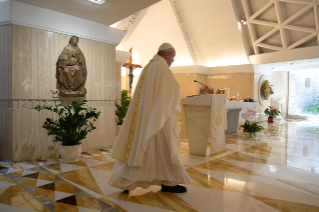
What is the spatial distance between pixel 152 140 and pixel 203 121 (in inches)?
94.9

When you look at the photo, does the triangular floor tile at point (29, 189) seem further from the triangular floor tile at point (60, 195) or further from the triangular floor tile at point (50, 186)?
the triangular floor tile at point (60, 195)

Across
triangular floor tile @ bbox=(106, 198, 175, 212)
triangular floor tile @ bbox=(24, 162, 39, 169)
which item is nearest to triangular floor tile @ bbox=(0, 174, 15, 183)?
triangular floor tile @ bbox=(24, 162, 39, 169)

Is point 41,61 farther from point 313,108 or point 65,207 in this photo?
point 313,108

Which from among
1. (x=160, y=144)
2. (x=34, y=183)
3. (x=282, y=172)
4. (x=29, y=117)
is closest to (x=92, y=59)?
(x=29, y=117)

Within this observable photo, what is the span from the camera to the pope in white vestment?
2781 millimetres

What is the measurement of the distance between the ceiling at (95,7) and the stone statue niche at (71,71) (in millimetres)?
588

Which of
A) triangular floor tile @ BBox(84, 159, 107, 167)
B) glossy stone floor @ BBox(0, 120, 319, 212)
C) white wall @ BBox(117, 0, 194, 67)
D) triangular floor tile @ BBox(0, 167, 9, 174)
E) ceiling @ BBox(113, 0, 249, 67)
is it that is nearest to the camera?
glossy stone floor @ BBox(0, 120, 319, 212)

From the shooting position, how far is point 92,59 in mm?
5680

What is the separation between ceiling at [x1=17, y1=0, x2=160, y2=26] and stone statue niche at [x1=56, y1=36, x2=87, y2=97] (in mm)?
588

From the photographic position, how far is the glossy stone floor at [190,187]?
2699 mm

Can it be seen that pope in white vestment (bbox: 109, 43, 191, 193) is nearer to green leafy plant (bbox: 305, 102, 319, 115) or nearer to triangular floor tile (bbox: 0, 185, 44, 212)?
triangular floor tile (bbox: 0, 185, 44, 212)

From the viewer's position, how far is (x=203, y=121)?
16.5ft

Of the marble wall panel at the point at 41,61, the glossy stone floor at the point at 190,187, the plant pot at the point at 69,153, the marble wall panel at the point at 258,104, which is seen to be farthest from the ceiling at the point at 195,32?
the glossy stone floor at the point at 190,187

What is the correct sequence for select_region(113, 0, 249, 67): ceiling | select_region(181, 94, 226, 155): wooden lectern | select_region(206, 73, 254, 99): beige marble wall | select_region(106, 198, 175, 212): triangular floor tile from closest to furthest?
1. select_region(106, 198, 175, 212): triangular floor tile
2. select_region(181, 94, 226, 155): wooden lectern
3. select_region(113, 0, 249, 67): ceiling
4. select_region(206, 73, 254, 99): beige marble wall
